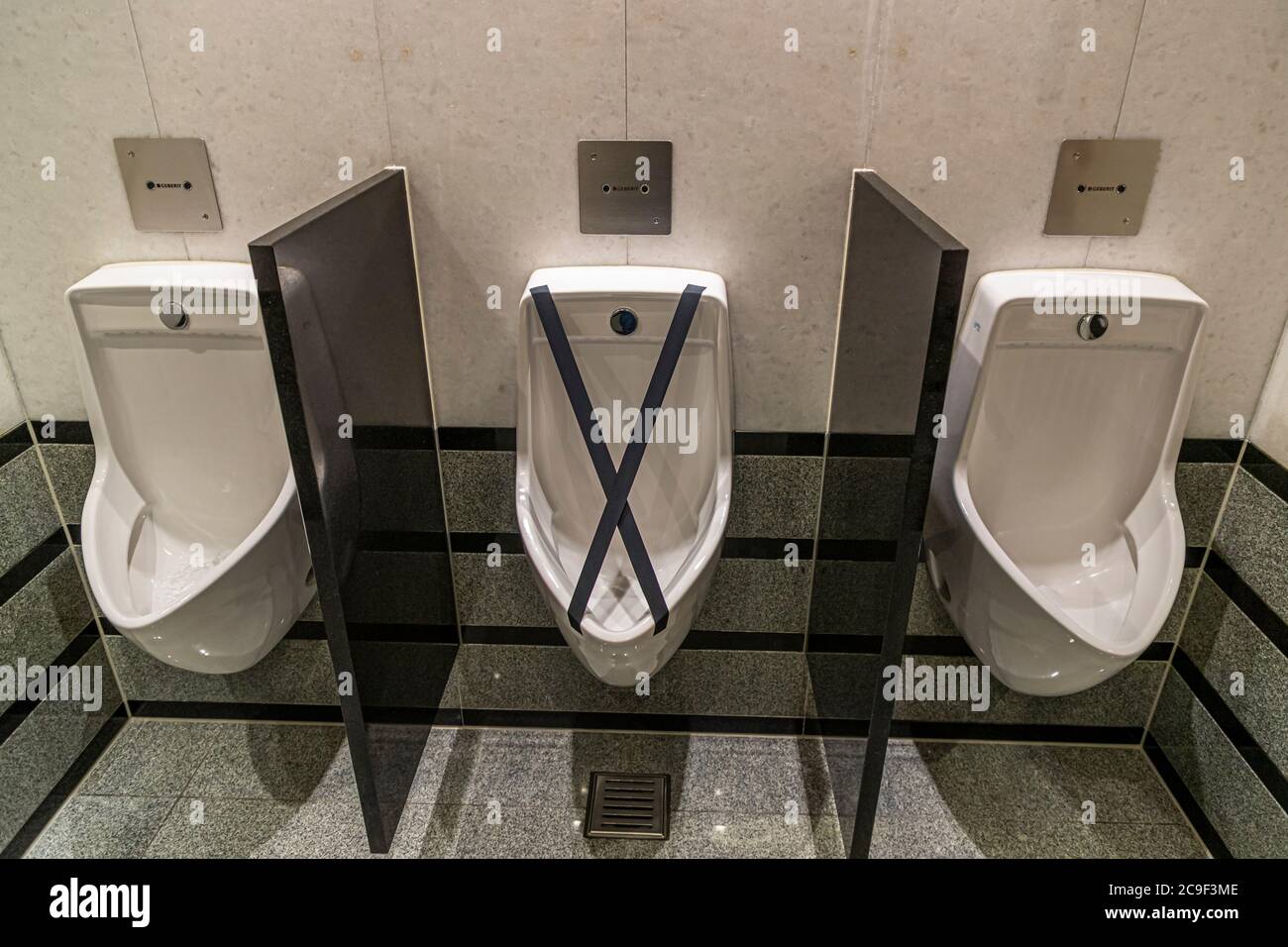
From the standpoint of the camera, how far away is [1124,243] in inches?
67.4

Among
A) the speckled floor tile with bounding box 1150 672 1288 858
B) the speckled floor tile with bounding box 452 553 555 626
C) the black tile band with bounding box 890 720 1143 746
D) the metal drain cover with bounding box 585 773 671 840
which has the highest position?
the speckled floor tile with bounding box 452 553 555 626

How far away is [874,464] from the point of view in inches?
→ 60.4

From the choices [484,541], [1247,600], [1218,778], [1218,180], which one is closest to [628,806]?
[484,541]

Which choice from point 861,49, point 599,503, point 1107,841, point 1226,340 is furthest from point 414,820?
point 1226,340

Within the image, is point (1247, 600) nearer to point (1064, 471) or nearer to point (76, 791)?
point (1064, 471)

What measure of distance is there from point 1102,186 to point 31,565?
2217 mm

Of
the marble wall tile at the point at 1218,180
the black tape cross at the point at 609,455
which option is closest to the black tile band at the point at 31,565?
the black tape cross at the point at 609,455

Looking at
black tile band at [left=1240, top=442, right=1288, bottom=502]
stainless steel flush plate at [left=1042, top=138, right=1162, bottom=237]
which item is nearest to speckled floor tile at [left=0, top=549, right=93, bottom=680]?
stainless steel flush plate at [left=1042, top=138, right=1162, bottom=237]

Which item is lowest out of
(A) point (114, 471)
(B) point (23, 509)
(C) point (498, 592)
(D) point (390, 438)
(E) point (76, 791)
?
(E) point (76, 791)

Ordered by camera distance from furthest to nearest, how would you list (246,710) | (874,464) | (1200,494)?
(246,710) < (1200,494) < (874,464)

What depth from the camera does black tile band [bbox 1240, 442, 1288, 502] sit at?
1.72m

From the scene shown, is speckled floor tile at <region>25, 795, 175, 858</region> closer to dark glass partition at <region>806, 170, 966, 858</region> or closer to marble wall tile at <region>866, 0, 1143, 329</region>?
dark glass partition at <region>806, 170, 966, 858</region>

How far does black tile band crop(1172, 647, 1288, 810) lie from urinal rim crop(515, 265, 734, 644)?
1.10 m

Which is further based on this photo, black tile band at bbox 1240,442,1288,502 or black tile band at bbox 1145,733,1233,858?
black tile band at bbox 1145,733,1233,858
